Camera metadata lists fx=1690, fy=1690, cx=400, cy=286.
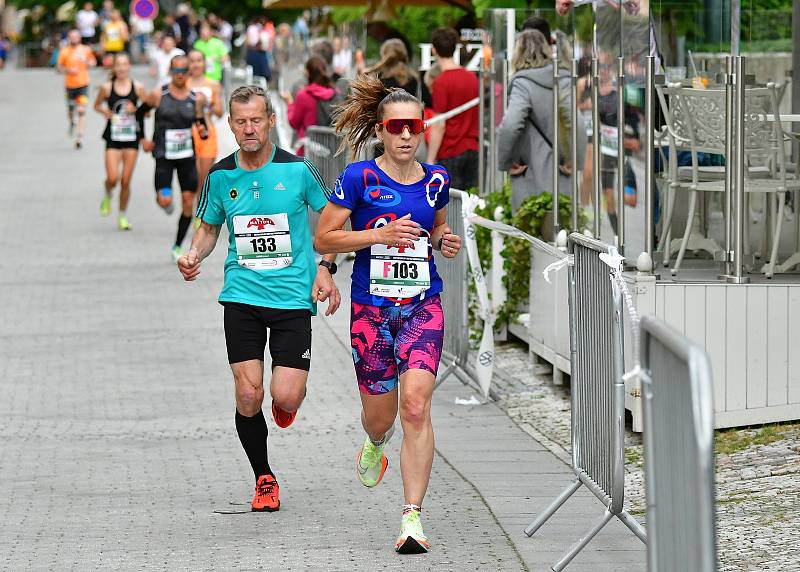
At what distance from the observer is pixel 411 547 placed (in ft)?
20.5

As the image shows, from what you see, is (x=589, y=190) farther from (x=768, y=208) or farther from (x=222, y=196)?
(x=222, y=196)

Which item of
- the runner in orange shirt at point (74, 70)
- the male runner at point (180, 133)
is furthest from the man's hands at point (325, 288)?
the runner in orange shirt at point (74, 70)

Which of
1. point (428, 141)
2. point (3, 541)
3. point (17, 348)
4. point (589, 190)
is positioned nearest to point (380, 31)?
point (428, 141)

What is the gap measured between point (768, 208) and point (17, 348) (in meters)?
5.36

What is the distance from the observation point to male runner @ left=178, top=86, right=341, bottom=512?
6.97 metres

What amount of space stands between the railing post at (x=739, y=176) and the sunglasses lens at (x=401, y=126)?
7.83 ft

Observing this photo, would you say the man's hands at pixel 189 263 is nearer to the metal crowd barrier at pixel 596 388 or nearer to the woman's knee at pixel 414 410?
the woman's knee at pixel 414 410

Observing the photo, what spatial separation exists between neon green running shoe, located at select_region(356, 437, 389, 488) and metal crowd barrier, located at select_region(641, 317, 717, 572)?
2.63 m

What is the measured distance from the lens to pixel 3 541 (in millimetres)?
6570

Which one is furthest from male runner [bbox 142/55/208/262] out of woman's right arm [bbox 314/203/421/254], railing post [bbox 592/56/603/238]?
woman's right arm [bbox 314/203/421/254]

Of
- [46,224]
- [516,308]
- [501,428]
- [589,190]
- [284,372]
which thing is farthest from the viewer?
[46,224]

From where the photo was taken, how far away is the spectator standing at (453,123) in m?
14.1

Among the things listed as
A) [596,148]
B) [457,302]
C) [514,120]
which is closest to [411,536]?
[596,148]

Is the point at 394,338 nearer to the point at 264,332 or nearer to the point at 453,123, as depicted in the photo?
the point at 264,332
